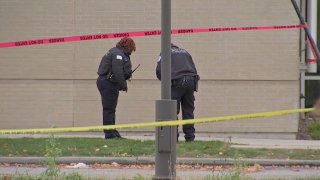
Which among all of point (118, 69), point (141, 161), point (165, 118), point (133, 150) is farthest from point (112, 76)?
Answer: point (165, 118)

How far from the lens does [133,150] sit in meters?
10.6

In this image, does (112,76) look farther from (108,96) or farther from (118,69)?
(108,96)

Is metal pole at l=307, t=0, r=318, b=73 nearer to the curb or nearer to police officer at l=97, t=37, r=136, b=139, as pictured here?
police officer at l=97, t=37, r=136, b=139

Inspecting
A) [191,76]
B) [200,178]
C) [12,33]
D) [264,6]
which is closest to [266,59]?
[264,6]

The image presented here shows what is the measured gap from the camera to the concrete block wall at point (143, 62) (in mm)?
13711

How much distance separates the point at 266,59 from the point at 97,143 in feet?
13.9

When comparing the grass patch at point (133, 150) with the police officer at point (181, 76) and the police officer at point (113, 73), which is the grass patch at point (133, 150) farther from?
the police officer at point (181, 76)

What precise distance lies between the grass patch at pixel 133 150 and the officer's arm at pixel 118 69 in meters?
0.99

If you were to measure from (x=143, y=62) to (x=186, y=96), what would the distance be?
2.63 metres

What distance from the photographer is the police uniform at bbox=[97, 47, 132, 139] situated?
11445 mm

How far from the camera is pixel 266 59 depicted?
13.7m

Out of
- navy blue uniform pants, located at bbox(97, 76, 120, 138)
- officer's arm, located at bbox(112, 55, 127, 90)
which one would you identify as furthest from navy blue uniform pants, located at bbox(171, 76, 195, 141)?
navy blue uniform pants, located at bbox(97, 76, 120, 138)

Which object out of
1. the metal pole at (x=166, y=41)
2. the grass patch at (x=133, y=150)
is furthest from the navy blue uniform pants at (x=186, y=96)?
the metal pole at (x=166, y=41)

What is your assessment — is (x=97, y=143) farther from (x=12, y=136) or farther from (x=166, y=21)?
(x=166, y=21)
